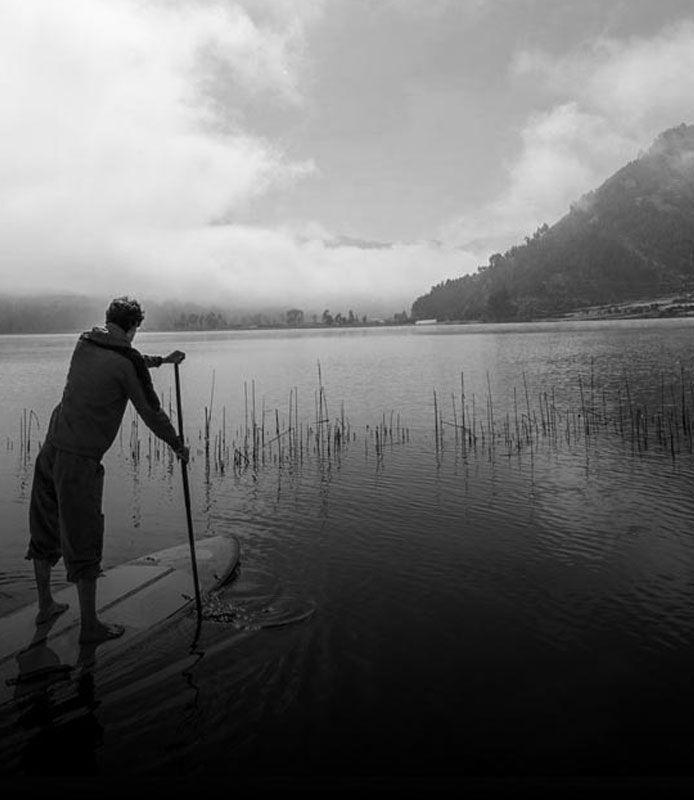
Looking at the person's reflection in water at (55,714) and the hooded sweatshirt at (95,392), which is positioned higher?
the hooded sweatshirt at (95,392)

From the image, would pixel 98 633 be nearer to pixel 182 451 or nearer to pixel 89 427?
pixel 182 451

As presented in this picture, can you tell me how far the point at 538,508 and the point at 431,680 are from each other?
9284 millimetres

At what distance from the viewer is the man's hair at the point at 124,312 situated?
309 inches

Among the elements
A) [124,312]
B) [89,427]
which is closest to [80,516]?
[89,427]

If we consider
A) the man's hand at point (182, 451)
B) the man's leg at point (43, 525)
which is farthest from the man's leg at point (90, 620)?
the man's hand at point (182, 451)

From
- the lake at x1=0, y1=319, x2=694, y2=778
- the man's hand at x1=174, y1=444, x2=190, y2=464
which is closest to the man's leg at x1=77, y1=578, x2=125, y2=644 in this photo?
the lake at x1=0, y1=319, x2=694, y2=778

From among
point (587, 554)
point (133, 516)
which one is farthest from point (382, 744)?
point (133, 516)

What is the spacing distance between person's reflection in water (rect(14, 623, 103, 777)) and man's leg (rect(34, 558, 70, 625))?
37cm

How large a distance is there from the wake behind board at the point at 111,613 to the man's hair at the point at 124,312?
4.34 meters

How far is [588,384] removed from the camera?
4747cm

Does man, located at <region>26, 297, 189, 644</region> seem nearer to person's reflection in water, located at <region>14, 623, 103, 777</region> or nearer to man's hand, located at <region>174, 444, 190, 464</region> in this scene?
man's hand, located at <region>174, 444, 190, 464</region>

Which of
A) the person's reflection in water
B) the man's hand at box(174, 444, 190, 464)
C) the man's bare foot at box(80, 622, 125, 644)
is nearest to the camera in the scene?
the person's reflection in water

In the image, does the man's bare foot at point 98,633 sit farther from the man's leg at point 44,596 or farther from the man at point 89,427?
the man's leg at point 44,596

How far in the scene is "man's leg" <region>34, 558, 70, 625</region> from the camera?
8.25m
